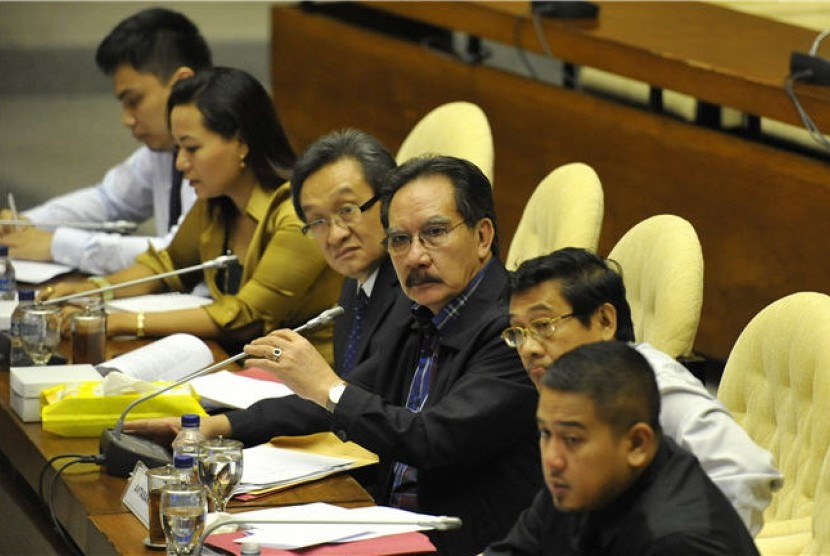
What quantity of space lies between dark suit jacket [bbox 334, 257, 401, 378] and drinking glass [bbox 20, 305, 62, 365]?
0.60 metres

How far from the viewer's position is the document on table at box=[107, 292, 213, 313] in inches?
149

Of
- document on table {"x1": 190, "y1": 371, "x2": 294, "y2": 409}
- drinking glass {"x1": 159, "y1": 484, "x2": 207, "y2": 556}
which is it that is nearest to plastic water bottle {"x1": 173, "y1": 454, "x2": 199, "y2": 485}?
drinking glass {"x1": 159, "y1": 484, "x2": 207, "y2": 556}

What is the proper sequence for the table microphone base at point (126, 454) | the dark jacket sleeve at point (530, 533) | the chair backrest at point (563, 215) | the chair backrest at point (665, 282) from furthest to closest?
the chair backrest at point (563, 215) < the chair backrest at point (665, 282) < the table microphone base at point (126, 454) < the dark jacket sleeve at point (530, 533)

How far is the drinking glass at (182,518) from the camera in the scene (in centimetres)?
234

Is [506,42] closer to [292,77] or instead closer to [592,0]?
[592,0]

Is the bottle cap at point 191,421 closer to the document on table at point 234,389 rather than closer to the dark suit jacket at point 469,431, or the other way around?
the dark suit jacket at point 469,431

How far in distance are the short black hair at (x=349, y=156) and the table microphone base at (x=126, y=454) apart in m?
0.71

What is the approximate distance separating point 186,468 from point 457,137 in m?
1.78

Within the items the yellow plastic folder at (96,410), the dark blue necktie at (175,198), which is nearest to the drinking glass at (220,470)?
the yellow plastic folder at (96,410)

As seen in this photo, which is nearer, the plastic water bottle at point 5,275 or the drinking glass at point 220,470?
the drinking glass at point 220,470

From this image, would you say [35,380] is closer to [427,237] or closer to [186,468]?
[186,468]

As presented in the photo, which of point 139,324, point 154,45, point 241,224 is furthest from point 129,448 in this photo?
point 154,45

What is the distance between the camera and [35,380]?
123 inches

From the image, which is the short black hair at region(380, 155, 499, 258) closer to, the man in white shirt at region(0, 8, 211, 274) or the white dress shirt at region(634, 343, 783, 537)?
the white dress shirt at region(634, 343, 783, 537)
